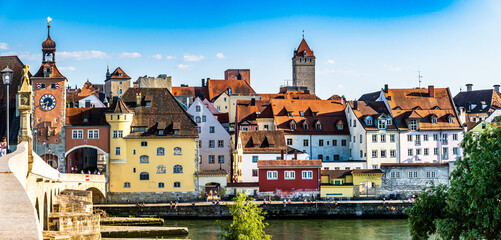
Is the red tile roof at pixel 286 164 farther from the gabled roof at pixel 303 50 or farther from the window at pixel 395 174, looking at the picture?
the gabled roof at pixel 303 50

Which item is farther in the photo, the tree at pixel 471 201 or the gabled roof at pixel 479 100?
the gabled roof at pixel 479 100

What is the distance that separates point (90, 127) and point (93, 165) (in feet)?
56.5

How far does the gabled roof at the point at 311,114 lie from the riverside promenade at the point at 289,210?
1453cm

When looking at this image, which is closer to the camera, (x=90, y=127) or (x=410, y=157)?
(x=90, y=127)

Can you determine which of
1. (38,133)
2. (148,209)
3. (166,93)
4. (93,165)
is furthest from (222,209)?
(93,165)

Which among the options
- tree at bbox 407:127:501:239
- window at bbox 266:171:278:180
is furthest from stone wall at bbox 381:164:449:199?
tree at bbox 407:127:501:239

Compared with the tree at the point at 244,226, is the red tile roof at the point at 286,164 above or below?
above

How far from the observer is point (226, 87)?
10219 centimetres

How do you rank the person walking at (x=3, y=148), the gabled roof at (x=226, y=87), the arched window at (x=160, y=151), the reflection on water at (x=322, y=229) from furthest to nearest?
the gabled roof at (x=226, y=87) < the arched window at (x=160, y=151) < the reflection on water at (x=322, y=229) < the person walking at (x=3, y=148)

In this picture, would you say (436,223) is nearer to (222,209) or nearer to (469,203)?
(469,203)

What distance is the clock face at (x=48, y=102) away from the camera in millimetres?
64375

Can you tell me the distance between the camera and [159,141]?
211 feet

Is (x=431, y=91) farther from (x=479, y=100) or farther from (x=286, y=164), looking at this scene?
(x=479, y=100)

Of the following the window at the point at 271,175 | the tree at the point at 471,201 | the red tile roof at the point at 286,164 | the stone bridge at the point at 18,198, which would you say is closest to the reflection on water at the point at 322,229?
the window at the point at 271,175
